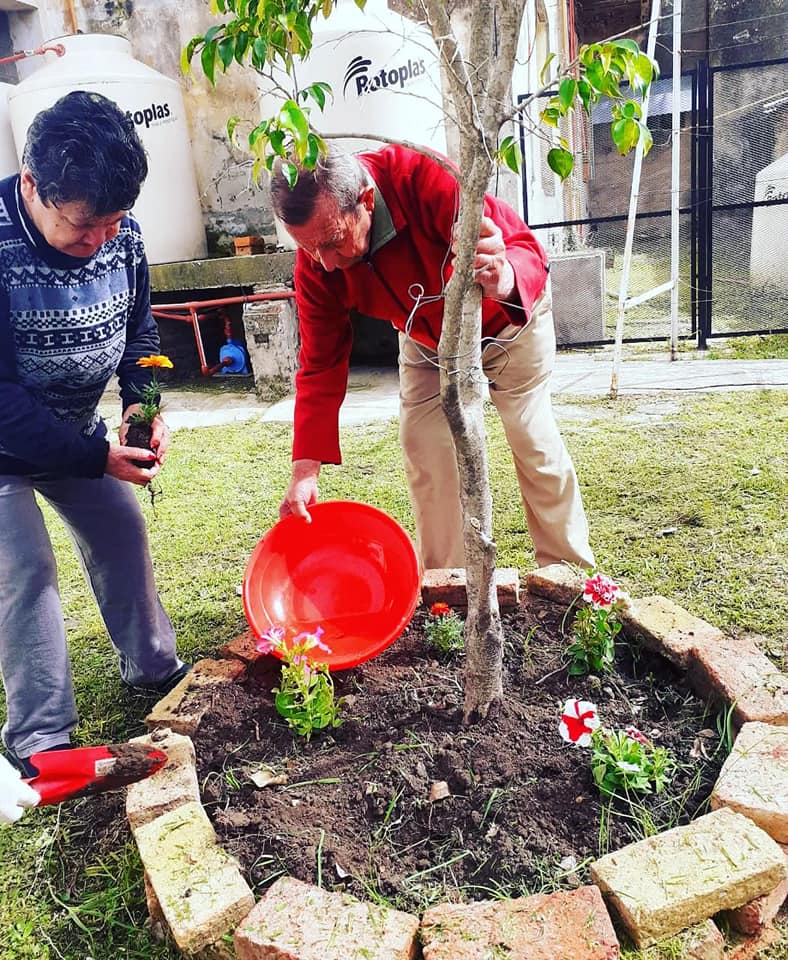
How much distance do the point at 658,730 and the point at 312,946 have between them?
38.8 inches

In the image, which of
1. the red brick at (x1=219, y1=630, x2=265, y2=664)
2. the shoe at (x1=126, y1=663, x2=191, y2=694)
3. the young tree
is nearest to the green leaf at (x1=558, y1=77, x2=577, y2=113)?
the young tree

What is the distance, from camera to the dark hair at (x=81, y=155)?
1.90m

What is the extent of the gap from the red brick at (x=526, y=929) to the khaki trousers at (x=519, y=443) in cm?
149

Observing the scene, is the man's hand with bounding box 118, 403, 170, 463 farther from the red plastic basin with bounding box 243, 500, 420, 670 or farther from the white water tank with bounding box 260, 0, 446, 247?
the white water tank with bounding box 260, 0, 446, 247

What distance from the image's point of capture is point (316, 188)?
1.95 meters

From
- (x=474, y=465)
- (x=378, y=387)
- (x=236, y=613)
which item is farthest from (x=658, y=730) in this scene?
(x=378, y=387)

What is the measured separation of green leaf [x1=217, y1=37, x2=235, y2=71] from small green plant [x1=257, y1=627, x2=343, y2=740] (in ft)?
4.32

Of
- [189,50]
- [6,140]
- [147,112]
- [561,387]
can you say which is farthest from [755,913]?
[6,140]

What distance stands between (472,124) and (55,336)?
1.28 meters

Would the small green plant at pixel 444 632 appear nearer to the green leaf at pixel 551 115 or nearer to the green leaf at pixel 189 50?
the green leaf at pixel 551 115

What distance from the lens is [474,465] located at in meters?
1.85

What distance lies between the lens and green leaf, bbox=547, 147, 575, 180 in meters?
1.31

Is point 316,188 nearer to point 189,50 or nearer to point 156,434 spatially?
point 189,50

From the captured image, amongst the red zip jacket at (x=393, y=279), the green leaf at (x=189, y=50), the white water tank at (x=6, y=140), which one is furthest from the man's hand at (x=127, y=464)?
the white water tank at (x=6, y=140)
